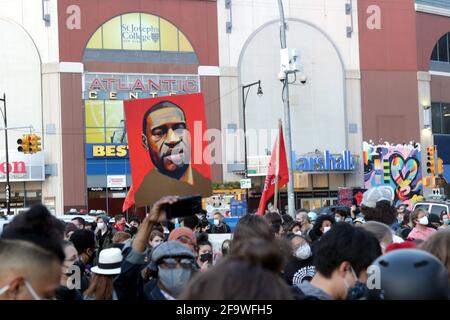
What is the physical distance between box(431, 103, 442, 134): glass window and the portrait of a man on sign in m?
51.1

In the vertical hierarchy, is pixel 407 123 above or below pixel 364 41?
below

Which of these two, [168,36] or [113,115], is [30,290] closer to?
[113,115]

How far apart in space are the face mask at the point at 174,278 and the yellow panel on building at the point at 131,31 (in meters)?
45.7

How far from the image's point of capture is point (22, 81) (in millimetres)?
47719

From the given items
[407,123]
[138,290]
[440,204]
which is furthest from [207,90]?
[138,290]

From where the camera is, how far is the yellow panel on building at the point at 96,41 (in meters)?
49.0

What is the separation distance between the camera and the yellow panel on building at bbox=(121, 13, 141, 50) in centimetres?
4975

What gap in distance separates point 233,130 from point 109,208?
31.4ft

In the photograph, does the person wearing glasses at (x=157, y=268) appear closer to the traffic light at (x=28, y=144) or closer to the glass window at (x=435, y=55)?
the traffic light at (x=28, y=144)

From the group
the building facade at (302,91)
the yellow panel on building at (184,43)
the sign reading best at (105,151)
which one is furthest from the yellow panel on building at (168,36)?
the sign reading best at (105,151)

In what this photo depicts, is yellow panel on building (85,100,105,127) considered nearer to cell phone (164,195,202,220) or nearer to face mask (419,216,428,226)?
face mask (419,216,428,226)

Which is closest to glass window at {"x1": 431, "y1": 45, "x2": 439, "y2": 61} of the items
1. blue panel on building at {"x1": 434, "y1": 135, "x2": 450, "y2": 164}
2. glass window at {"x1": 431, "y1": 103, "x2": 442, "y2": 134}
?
glass window at {"x1": 431, "y1": 103, "x2": 442, "y2": 134}

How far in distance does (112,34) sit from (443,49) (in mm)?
25860

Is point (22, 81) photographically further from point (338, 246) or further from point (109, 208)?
point (338, 246)
